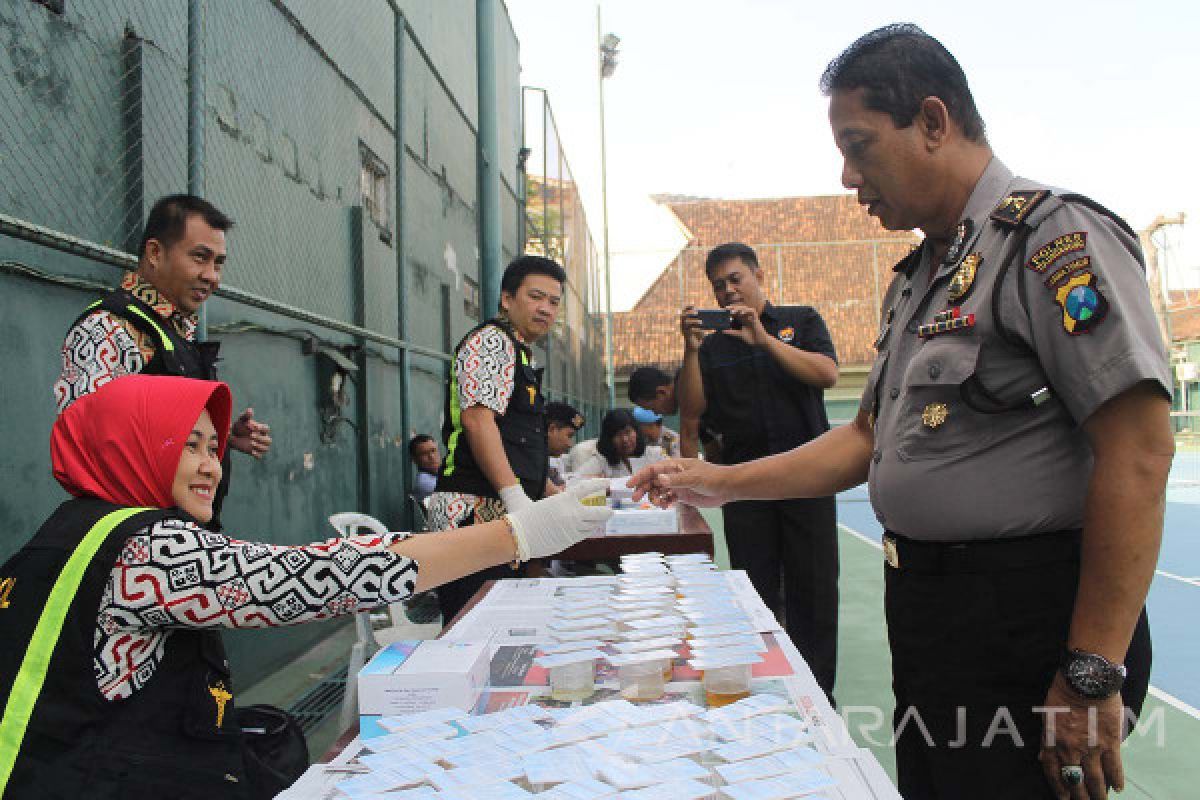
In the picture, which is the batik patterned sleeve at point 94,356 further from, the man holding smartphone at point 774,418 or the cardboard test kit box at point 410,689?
the man holding smartphone at point 774,418

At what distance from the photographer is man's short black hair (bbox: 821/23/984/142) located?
1478 millimetres

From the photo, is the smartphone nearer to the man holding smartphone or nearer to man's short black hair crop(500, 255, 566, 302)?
the man holding smartphone

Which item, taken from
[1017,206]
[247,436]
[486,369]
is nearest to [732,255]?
[486,369]

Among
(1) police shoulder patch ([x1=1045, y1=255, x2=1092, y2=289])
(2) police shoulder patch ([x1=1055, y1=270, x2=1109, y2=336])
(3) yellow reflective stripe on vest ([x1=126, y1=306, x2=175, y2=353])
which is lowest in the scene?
(2) police shoulder patch ([x1=1055, y1=270, x2=1109, y2=336])

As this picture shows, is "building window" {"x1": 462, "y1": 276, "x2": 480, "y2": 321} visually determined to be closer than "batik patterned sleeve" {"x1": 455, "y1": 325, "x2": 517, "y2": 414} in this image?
No

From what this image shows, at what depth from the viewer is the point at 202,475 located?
5.43ft

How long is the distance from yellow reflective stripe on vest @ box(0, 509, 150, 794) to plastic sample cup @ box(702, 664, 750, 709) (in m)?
0.94

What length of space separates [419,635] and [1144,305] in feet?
9.28

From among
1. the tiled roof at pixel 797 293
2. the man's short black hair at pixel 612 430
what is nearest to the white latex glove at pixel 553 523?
the man's short black hair at pixel 612 430

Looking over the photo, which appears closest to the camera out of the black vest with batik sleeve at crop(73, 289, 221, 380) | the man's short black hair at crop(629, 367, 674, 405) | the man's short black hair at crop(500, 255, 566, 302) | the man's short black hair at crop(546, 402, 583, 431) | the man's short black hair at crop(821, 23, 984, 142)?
the man's short black hair at crop(821, 23, 984, 142)

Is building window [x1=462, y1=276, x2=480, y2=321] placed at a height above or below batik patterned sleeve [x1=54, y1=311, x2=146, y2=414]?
above

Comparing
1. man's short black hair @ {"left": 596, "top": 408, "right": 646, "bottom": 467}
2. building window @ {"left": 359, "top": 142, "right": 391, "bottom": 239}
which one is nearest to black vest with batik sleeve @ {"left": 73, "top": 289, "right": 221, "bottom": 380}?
building window @ {"left": 359, "top": 142, "right": 391, "bottom": 239}

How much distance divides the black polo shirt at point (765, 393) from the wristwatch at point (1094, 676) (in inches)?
83.9

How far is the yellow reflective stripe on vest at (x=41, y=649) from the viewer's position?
51.4 inches
